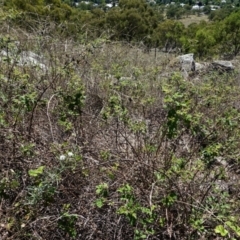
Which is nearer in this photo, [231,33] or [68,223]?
[68,223]

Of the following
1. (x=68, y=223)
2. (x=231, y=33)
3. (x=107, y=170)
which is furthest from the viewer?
(x=231, y=33)

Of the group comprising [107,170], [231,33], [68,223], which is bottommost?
[231,33]

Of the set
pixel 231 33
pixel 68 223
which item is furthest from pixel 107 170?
pixel 231 33

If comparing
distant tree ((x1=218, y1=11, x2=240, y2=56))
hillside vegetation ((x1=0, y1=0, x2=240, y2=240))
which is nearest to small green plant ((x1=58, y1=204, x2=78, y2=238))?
hillside vegetation ((x1=0, y1=0, x2=240, y2=240))

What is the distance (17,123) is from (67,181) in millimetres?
557

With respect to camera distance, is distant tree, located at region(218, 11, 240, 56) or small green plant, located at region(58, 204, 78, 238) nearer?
small green plant, located at region(58, 204, 78, 238)

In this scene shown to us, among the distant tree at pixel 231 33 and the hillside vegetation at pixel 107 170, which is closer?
the hillside vegetation at pixel 107 170

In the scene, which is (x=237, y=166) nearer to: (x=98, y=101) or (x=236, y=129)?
(x=236, y=129)

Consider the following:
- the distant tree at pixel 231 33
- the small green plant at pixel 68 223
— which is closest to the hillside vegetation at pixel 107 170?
the small green plant at pixel 68 223

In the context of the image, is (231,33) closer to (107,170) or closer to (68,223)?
(107,170)

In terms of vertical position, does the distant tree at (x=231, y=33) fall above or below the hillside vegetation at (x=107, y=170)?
below

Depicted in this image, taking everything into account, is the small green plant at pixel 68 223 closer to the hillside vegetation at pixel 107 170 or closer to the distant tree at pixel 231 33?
the hillside vegetation at pixel 107 170

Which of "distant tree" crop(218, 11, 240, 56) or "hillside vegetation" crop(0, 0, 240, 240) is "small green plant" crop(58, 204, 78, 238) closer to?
"hillside vegetation" crop(0, 0, 240, 240)

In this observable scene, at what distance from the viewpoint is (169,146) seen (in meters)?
2.51
